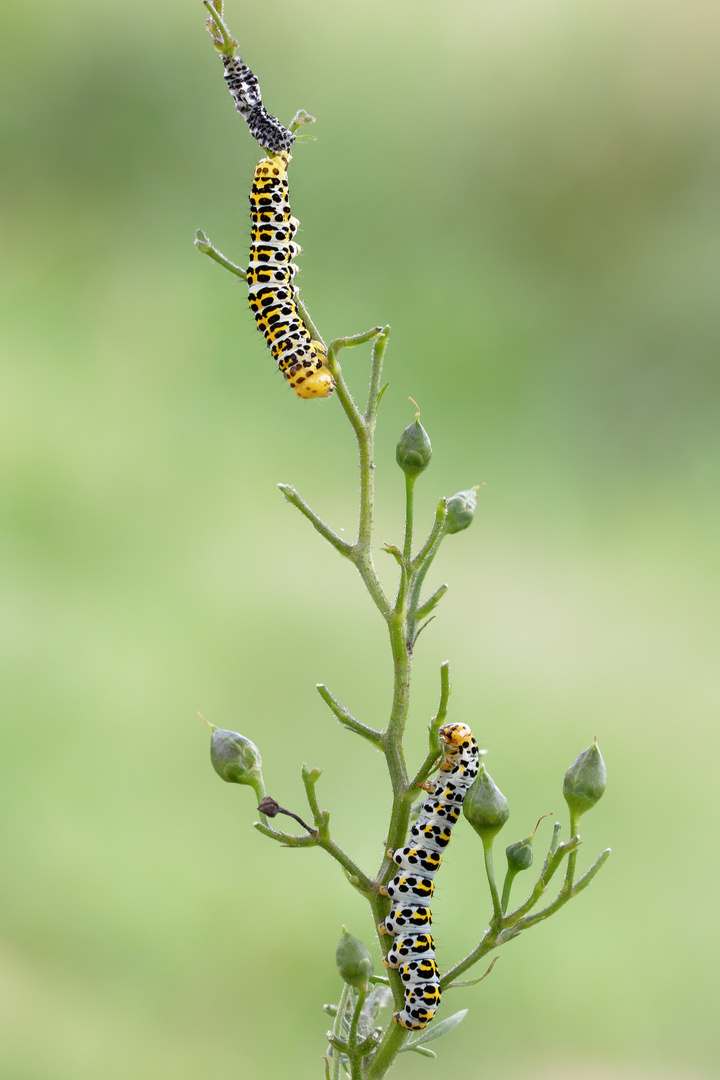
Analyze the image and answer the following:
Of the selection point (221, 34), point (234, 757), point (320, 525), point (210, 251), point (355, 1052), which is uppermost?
point (221, 34)

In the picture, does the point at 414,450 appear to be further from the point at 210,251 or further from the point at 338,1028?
the point at 338,1028

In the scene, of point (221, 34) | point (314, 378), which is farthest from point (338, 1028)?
point (221, 34)

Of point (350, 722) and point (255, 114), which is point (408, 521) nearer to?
point (350, 722)

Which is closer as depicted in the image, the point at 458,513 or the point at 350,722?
the point at 350,722

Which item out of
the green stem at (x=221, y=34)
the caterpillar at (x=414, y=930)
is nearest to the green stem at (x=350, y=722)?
the caterpillar at (x=414, y=930)

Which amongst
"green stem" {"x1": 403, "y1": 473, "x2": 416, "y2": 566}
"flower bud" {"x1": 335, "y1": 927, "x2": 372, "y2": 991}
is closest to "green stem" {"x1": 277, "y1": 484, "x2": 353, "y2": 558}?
"green stem" {"x1": 403, "y1": 473, "x2": 416, "y2": 566}

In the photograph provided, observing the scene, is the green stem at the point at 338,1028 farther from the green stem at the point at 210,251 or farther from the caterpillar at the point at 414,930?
the green stem at the point at 210,251

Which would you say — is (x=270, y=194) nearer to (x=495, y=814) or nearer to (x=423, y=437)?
(x=423, y=437)

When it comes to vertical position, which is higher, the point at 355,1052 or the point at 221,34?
the point at 221,34
